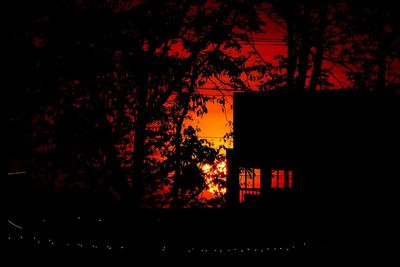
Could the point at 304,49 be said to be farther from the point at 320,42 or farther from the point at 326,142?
the point at 326,142

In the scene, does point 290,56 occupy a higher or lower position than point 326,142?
higher

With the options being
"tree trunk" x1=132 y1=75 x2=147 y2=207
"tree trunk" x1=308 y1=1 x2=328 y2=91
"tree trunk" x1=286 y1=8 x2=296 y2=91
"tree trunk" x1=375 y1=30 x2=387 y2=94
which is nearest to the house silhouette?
"tree trunk" x1=375 y1=30 x2=387 y2=94

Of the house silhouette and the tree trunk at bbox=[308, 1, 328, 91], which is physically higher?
the tree trunk at bbox=[308, 1, 328, 91]

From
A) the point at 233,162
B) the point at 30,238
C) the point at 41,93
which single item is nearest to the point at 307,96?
the point at 233,162

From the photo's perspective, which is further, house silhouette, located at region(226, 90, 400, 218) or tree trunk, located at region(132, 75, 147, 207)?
house silhouette, located at region(226, 90, 400, 218)

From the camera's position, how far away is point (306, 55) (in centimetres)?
1122

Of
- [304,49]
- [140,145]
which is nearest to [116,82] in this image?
[140,145]

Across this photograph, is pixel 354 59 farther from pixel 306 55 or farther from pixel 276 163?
pixel 276 163

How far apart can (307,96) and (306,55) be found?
1.24m

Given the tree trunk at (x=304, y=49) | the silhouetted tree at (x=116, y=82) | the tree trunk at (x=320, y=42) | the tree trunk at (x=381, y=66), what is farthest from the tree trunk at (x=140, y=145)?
the tree trunk at (x=381, y=66)

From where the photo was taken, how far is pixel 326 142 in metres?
10.5

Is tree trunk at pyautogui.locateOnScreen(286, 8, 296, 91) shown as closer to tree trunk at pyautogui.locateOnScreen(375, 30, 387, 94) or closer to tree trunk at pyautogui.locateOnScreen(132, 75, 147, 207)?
tree trunk at pyautogui.locateOnScreen(375, 30, 387, 94)

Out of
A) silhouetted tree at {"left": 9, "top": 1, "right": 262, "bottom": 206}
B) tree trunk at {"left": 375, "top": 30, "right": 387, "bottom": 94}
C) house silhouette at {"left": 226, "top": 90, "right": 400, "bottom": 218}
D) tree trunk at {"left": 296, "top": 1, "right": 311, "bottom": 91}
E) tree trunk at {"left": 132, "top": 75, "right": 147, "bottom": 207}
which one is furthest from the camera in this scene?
tree trunk at {"left": 296, "top": 1, "right": 311, "bottom": 91}

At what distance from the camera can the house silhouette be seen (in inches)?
397
